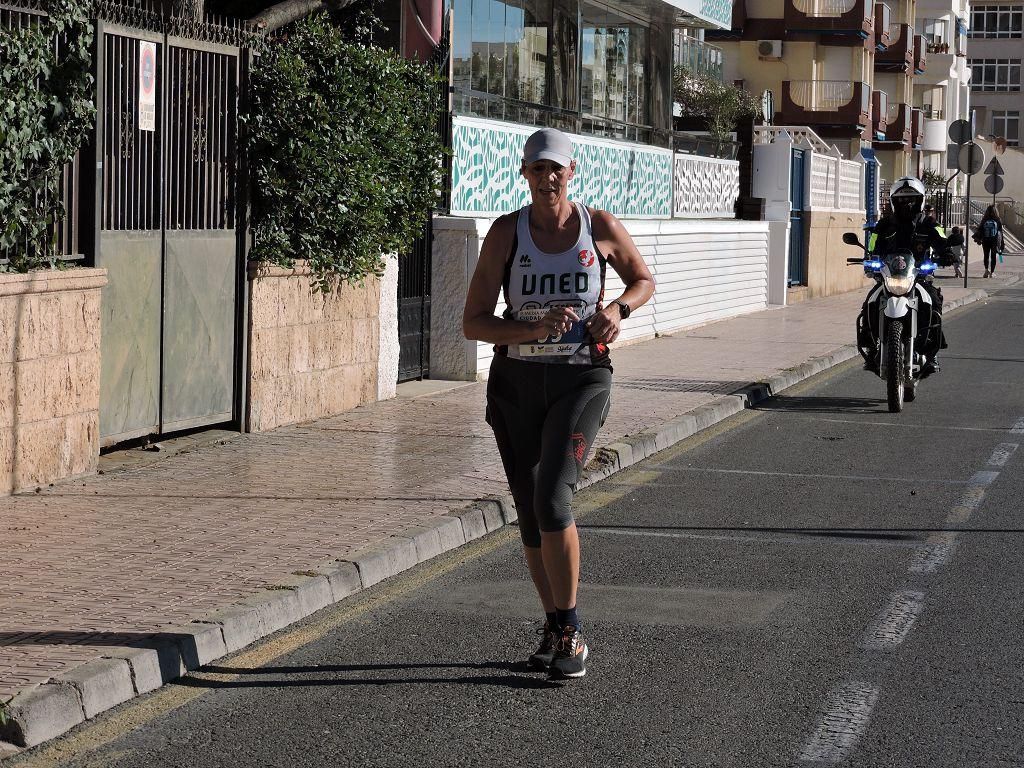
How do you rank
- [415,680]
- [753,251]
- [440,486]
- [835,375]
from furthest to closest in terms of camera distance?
[753,251] < [835,375] < [440,486] < [415,680]

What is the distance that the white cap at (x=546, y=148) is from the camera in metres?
5.93

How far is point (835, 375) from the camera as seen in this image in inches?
714

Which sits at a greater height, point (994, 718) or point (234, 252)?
point (234, 252)

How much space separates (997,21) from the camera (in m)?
90.0

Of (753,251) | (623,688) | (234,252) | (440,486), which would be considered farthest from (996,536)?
(753,251)

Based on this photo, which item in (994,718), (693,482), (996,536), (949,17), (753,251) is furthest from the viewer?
(949,17)

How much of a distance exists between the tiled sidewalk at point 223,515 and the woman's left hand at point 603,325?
6.16 ft

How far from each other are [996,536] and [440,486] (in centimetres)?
306

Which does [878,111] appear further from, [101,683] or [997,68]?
[101,683]

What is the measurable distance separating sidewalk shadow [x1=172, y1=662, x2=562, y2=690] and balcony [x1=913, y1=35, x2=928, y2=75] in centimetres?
6276

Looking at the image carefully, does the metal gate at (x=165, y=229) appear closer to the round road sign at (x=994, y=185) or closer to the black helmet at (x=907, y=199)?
the black helmet at (x=907, y=199)

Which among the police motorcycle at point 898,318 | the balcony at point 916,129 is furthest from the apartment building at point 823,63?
the police motorcycle at point 898,318

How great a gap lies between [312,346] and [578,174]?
25.4 feet

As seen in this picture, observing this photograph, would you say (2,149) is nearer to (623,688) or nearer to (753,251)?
(623,688)
